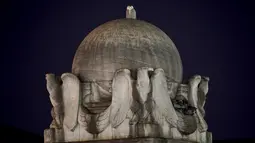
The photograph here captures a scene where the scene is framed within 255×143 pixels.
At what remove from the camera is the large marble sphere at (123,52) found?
87.1 ft

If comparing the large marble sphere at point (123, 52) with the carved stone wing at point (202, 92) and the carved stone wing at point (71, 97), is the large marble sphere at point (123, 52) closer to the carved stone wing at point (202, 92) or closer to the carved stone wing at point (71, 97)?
the carved stone wing at point (71, 97)

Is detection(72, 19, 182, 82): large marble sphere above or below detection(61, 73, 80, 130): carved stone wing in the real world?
above

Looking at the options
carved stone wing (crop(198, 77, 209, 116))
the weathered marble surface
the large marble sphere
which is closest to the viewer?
the weathered marble surface

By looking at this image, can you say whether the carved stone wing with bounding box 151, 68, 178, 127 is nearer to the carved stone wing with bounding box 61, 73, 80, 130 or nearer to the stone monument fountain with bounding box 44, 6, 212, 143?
the stone monument fountain with bounding box 44, 6, 212, 143

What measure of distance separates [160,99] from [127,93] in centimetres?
113

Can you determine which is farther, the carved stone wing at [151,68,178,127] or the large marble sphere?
the large marble sphere

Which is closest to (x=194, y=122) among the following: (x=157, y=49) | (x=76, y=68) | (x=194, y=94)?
(x=194, y=94)

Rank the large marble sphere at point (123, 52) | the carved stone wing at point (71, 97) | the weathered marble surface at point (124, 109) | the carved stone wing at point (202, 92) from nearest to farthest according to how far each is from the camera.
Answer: the weathered marble surface at point (124, 109)
the carved stone wing at point (71, 97)
the large marble sphere at point (123, 52)
the carved stone wing at point (202, 92)

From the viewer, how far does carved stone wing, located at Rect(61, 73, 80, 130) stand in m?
26.4

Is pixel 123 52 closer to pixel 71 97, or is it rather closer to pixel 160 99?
pixel 160 99

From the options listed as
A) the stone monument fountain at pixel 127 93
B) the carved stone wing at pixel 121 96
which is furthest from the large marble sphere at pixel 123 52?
the carved stone wing at pixel 121 96

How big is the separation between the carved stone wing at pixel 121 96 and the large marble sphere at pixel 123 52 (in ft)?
2.49

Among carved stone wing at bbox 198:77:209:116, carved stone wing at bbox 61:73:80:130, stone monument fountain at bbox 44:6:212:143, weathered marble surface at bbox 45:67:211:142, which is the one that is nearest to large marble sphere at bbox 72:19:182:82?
stone monument fountain at bbox 44:6:212:143

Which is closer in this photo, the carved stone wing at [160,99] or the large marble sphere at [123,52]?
the carved stone wing at [160,99]
